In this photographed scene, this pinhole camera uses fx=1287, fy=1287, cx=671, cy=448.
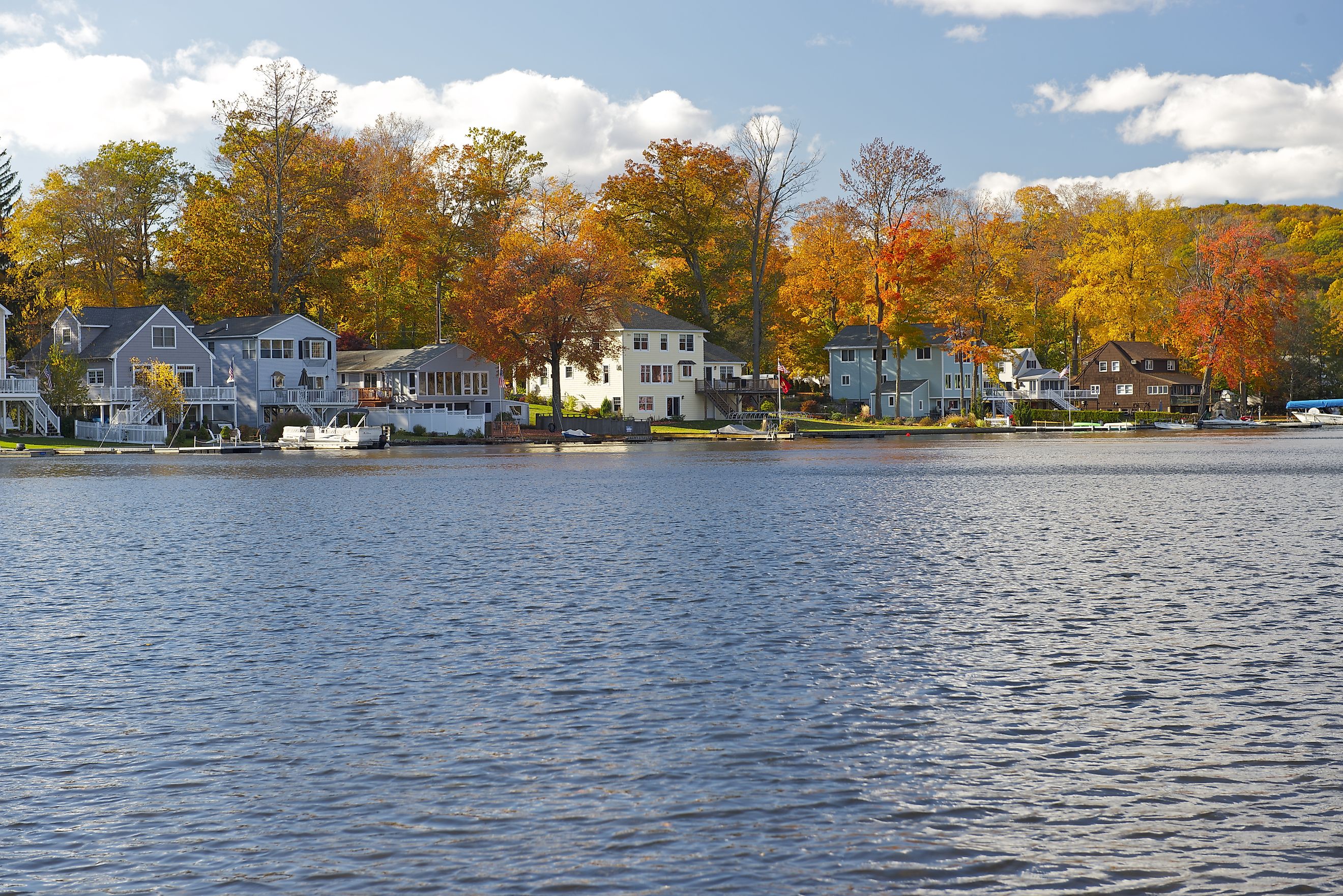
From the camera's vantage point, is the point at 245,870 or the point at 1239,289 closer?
the point at 245,870

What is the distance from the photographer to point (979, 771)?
37.9ft

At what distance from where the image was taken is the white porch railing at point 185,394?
88.4 meters

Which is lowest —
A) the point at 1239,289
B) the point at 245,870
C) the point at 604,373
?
the point at 245,870

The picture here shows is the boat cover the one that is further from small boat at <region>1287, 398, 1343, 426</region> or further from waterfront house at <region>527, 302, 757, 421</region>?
waterfront house at <region>527, 302, 757, 421</region>

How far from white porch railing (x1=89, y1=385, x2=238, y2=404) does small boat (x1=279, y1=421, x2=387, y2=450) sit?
5889 millimetres

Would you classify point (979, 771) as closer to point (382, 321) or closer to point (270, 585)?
point (270, 585)

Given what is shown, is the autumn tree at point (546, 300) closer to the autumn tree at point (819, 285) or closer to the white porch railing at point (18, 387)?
the autumn tree at point (819, 285)

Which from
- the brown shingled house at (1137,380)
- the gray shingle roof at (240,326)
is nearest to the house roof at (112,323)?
the gray shingle roof at (240,326)

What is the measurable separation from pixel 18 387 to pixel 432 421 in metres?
27.3

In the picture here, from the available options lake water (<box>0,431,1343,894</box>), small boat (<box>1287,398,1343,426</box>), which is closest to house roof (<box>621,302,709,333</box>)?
small boat (<box>1287,398,1343,426</box>)

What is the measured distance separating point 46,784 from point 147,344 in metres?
87.8

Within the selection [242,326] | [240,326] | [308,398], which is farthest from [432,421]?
[240,326]

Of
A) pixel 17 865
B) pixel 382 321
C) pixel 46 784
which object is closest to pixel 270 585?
pixel 46 784

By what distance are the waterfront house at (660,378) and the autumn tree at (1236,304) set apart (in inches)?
1740
